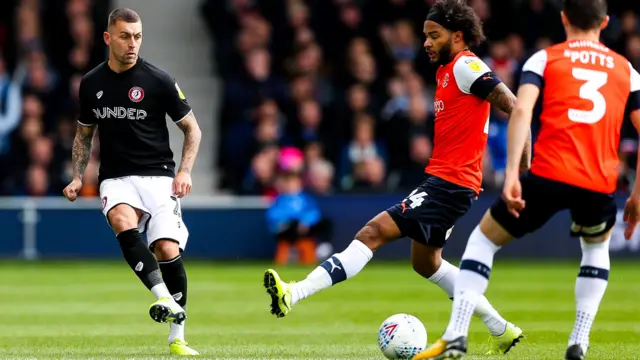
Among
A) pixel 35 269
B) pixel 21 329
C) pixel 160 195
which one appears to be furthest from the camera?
pixel 35 269

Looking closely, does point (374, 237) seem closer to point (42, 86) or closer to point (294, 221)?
point (294, 221)

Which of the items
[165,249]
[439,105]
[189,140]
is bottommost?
[165,249]

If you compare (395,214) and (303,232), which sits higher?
(395,214)

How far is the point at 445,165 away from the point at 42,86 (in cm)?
1223

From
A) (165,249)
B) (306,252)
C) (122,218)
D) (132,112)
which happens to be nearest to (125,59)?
(132,112)

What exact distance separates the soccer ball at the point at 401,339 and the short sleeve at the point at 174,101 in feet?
6.75

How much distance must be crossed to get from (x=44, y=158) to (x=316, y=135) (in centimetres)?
405

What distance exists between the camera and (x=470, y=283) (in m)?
7.10

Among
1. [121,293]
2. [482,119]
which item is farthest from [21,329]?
[482,119]

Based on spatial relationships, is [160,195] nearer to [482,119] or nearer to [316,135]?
[482,119]

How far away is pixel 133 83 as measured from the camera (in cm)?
870

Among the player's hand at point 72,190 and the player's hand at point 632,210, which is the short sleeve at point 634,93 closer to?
the player's hand at point 632,210

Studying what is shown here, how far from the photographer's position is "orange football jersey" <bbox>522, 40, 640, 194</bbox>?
7012 millimetres

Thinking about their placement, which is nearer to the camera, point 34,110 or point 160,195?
point 160,195
